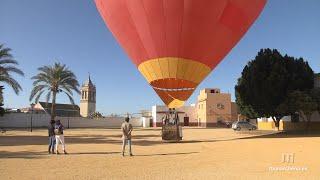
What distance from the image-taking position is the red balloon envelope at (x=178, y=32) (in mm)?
17359

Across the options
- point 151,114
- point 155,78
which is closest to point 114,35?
point 155,78

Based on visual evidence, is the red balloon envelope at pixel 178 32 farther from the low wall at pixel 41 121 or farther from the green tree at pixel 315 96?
the low wall at pixel 41 121

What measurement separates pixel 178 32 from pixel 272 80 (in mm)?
22258

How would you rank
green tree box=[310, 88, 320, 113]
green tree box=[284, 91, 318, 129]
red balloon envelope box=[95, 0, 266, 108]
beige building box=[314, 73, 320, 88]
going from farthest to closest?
beige building box=[314, 73, 320, 88], green tree box=[310, 88, 320, 113], green tree box=[284, 91, 318, 129], red balloon envelope box=[95, 0, 266, 108]

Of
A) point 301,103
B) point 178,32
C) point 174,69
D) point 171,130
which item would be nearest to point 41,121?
point 171,130

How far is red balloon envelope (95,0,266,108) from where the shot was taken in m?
17.4

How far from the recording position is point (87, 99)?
431ft

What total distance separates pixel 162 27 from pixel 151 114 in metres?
78.3

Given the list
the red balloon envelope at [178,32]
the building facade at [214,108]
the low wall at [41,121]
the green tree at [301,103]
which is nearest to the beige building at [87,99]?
the low wall at [41,121]

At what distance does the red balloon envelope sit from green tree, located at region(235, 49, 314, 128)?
19505 millimetres

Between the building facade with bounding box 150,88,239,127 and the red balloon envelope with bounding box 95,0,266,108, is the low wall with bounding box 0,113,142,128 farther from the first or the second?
the red balloon envelope with bounding box 95,0,266,108

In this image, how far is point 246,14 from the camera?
60.4 feet

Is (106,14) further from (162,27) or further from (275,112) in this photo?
(275,112)

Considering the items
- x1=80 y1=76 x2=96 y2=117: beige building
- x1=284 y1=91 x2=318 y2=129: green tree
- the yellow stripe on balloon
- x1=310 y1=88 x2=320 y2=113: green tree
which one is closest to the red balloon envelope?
the yellow stripe on balloon
